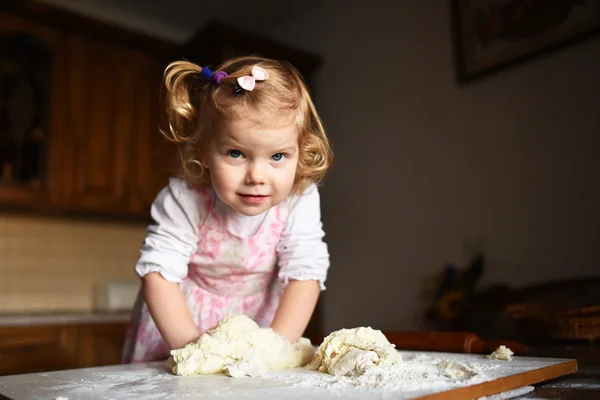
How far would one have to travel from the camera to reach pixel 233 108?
0.77m

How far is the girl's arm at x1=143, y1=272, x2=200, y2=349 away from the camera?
809mm

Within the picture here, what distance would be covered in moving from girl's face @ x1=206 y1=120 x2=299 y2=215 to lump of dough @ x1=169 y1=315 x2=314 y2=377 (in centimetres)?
18

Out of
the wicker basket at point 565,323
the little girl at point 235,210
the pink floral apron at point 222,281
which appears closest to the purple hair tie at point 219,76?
the little girl at point 235,210

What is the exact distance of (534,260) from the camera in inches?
73.9

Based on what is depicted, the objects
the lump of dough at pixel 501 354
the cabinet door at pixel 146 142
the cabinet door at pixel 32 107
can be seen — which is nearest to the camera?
the lump of dough at pixel 501 354

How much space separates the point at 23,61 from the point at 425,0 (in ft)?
6.09

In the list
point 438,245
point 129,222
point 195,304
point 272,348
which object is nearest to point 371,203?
point 438,245

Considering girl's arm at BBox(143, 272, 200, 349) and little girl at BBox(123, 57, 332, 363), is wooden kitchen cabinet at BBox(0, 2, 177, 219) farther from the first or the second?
girl's arm at BBox(143, 272, 200, 349)

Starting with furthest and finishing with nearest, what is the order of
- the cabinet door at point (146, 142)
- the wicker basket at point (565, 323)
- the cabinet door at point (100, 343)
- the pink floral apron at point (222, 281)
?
the cabinet door at point (146, 142) → the cabinet door at point (100, 343) → the wicker basket at point (565, 323) → the pink floral apron at point (222, 281)

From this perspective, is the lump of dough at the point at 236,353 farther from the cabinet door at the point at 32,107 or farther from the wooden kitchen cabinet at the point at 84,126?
the cabinet door at the point at 32,107

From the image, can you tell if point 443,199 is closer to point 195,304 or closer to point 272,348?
point 195,304

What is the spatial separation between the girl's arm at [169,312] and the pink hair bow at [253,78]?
1.09 feet

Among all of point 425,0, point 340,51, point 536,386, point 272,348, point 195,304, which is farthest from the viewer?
point 340,51

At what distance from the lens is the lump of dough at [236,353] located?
66 centimetres
